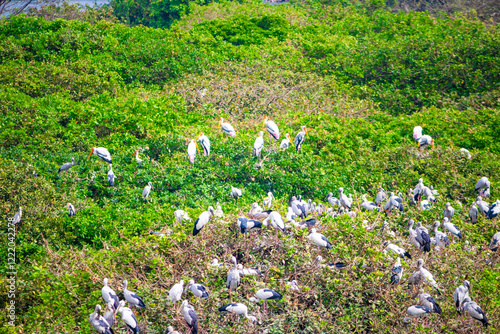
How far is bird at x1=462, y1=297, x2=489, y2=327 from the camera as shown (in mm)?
4391

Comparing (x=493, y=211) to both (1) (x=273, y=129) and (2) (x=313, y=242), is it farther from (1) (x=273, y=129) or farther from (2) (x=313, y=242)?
(1) (x=273, y=129)

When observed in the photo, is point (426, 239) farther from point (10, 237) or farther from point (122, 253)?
point (10, 237)

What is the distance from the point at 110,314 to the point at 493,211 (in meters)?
6.25

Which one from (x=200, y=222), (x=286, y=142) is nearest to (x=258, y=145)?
(x=286, y=142)

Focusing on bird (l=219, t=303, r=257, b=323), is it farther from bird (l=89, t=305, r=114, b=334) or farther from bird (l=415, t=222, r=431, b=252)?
bird (l=415, t=222, r=431, b=252)

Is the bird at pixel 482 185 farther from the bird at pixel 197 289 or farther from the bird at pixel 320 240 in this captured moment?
the bird at pixel 197 289

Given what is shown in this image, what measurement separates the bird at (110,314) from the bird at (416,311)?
3168mm

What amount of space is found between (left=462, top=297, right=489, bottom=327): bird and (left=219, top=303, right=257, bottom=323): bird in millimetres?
2325

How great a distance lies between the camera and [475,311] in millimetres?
4422

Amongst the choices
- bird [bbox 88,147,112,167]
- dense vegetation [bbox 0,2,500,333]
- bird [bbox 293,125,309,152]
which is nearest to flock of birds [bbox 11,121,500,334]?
dense vegetation [bbox 0,2,500,333]

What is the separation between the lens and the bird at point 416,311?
438 cm

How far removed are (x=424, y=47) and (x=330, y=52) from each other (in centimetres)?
341

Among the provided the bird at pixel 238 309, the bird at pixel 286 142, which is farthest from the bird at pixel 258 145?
the bird at pixel 238 309

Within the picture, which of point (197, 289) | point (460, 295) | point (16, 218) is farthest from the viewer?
point (16, 218)
